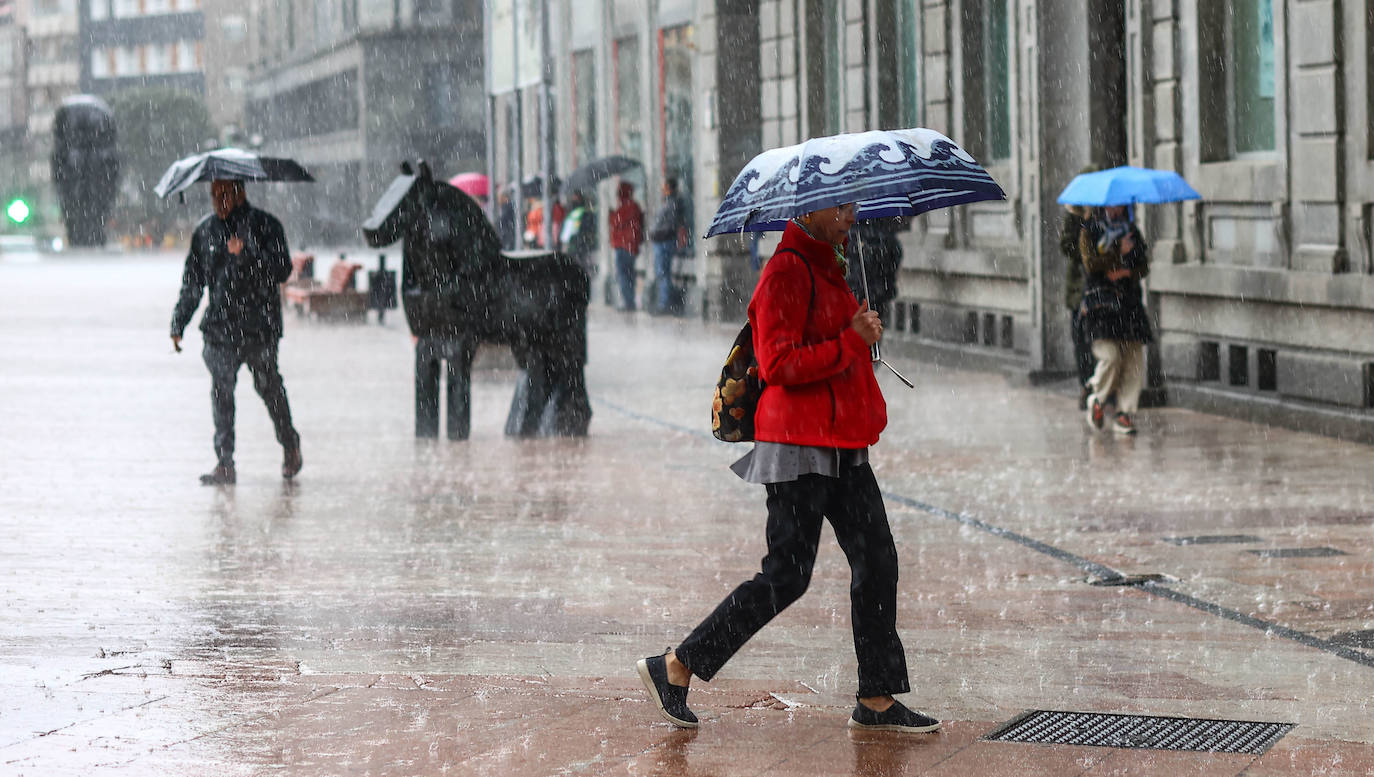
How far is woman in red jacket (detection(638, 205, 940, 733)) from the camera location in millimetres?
5781

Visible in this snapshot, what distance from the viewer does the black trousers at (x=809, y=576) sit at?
5.89 metres

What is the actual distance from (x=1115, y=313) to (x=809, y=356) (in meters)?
8.87

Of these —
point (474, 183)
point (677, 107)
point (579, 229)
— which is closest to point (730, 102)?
point (677, 107)

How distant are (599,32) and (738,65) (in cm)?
647

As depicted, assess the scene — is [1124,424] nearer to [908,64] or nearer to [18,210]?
[908,64]

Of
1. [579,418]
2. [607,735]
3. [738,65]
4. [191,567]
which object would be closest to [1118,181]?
[579,418]

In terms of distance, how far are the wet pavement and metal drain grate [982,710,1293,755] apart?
0.30 ft

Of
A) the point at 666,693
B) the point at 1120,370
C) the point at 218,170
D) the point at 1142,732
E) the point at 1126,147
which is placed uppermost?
the point at 1126,147

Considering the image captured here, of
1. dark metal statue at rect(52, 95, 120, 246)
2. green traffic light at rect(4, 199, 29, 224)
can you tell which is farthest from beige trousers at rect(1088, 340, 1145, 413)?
dark metal statue at rect(52, 95, 120, 246)

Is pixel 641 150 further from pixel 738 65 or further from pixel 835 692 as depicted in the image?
pixel 835 692

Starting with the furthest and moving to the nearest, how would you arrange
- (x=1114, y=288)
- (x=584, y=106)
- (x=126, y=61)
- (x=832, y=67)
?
(x=126, y=61), (x=584, y=106), (x=832, y=67), (x=1114, y=288)

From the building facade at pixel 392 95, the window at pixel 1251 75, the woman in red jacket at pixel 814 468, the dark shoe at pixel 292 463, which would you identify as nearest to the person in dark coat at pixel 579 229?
the window at pixel 1251 75

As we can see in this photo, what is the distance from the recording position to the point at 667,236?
1171 inches

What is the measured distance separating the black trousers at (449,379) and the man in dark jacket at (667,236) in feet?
50.1
